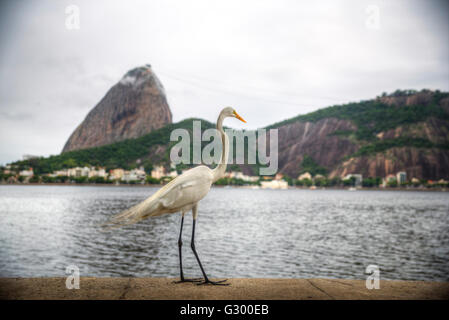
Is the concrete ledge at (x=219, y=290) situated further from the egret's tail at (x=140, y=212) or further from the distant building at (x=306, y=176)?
the distant building at (x=306, y=176)

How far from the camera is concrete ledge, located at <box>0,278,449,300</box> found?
3564mm

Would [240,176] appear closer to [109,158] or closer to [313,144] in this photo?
[313,144]

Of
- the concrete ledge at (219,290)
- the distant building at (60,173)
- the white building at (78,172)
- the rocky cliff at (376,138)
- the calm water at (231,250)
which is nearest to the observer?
the concrete ledge at (219,290)

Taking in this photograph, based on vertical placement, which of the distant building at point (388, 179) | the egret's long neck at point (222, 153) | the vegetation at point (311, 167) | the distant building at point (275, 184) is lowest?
the distant building at point (275, 184)

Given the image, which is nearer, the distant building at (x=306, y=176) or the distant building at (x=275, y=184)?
the distant building at (x=306, y=176)

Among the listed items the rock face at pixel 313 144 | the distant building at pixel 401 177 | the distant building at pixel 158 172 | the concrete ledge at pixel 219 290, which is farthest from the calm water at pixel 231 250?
the rock face at pixel 313 144

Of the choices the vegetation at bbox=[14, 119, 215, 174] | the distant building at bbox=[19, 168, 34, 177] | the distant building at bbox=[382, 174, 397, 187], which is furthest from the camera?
the distant building at bbox=[382, 174, 397, 187]

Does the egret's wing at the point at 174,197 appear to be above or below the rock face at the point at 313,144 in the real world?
below

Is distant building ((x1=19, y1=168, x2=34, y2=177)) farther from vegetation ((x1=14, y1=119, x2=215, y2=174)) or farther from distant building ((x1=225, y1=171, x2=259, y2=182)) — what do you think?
distant building ((x1=225, y1=171, x2=259, y2=182))

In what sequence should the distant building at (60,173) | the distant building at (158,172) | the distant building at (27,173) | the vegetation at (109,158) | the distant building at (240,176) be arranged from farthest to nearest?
the distant building at (240,176)
the distant building at (27,173)
the distant building at (60,173)
the vegetation at (109,158)
the distant building at (158,172)

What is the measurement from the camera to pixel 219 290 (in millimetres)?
3990

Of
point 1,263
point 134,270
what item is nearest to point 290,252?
point 134,270

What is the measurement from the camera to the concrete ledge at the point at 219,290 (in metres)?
3.56

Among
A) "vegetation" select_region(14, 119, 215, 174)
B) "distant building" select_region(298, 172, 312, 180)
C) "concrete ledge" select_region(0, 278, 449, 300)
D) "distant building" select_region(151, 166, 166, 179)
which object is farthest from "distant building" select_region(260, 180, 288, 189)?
"concrete ledge" select_region(0, 278, 449, 300)
